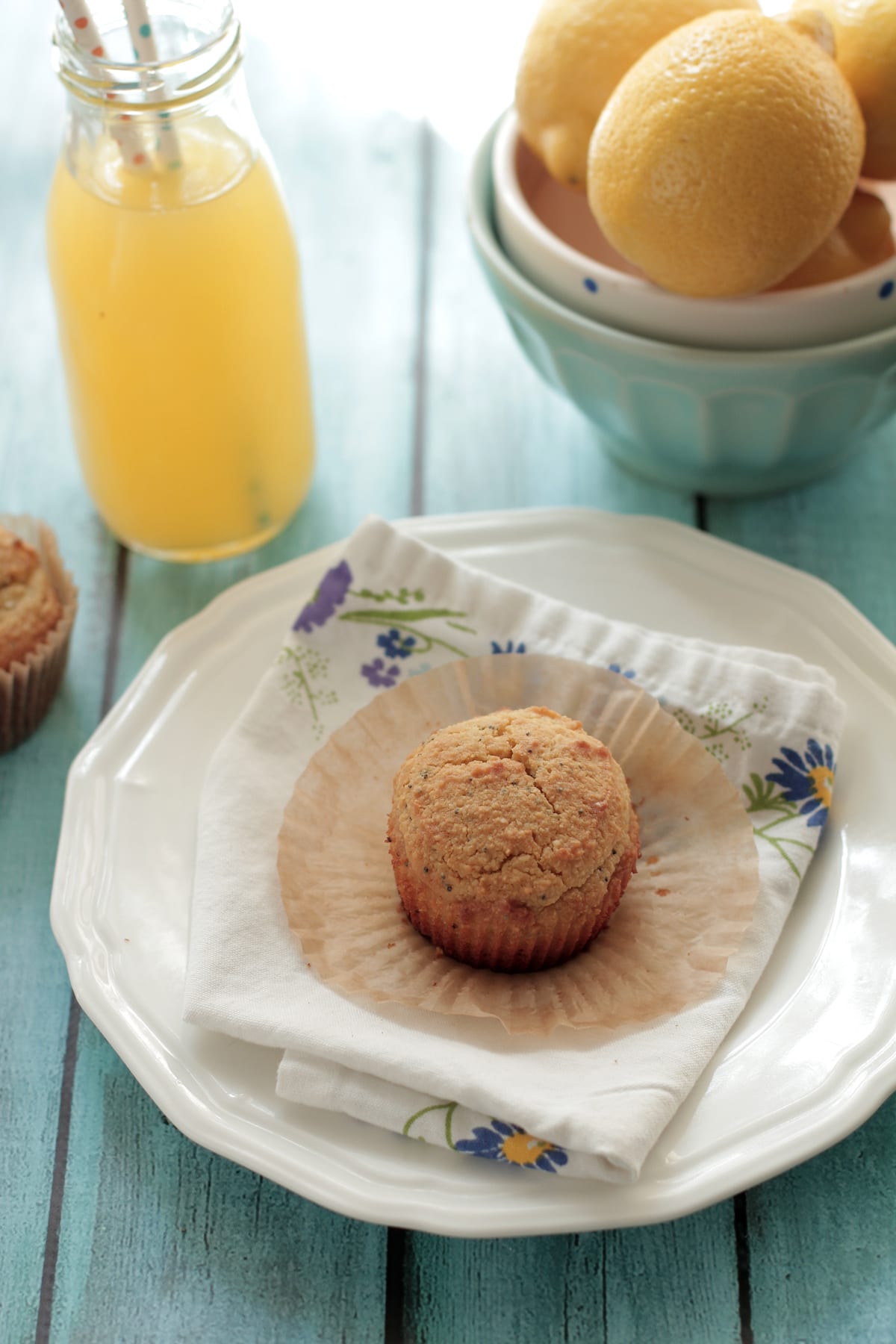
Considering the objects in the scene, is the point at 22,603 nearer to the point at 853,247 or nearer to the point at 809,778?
the point at 809,778

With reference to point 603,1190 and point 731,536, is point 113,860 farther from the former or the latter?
point 731,536

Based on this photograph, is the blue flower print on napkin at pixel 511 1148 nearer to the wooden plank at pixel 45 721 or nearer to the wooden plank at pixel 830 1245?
the wooden plank at pixel 830 1245

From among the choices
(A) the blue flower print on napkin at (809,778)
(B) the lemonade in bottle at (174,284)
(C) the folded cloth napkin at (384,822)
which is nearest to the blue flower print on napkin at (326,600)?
(C) the folded cloth napkin at (384,822)

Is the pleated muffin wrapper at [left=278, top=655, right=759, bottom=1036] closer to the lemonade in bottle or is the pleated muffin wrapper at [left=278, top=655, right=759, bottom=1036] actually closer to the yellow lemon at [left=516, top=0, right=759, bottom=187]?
the lemonade in bottle

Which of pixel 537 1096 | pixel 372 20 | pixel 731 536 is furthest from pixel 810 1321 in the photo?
pixel 372 20

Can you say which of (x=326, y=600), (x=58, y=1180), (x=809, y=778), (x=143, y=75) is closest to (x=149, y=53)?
(x=143, y=75)

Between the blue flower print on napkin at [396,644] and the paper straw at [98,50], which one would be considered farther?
the blue flower print on napkin at [396,644]
